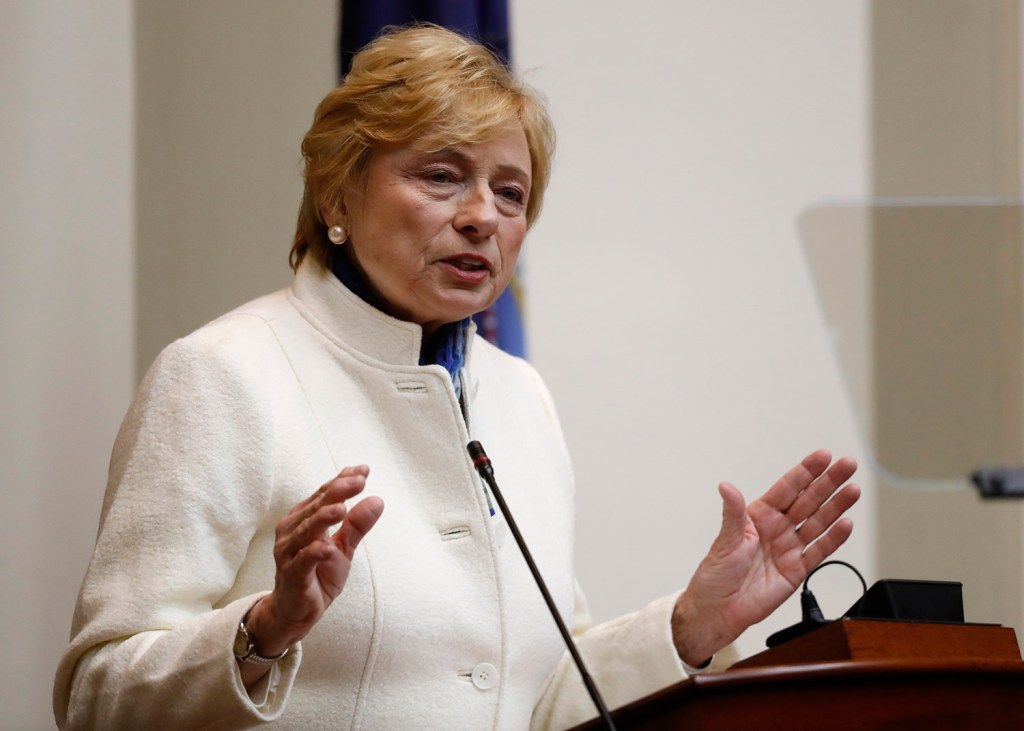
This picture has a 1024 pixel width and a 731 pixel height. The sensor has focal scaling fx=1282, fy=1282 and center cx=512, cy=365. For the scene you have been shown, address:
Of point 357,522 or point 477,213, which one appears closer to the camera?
point 357,522

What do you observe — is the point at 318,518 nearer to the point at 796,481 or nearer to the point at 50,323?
the point at 796,481

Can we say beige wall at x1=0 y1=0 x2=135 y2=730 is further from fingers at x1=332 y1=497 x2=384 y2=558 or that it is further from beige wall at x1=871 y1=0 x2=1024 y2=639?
beige wall at x1=871 y1=0 x2=1024 y2=639

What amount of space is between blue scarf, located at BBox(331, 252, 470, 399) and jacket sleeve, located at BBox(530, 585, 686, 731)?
1.38ft

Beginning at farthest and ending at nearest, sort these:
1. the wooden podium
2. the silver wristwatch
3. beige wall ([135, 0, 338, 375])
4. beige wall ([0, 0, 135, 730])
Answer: beige wall ([135, 0, 338, 375]) → beige wall ([0, 0, 135, 730]) → the silver wristwatch → the wooden podium

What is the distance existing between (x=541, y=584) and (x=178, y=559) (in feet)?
1.40

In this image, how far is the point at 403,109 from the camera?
1764 mm

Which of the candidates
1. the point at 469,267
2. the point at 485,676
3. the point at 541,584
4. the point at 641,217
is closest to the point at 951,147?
the point at 641,217

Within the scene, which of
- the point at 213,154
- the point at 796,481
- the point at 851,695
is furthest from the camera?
the point at 213,154

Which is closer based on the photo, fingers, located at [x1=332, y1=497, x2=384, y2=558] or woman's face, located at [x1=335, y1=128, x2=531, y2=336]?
fingers, located at [x1=332, y1=497, x2=384, y2=558]

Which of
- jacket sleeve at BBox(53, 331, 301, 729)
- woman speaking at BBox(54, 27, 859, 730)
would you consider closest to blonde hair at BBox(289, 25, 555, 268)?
woman speaking at BBox(54, 27, 859, 730)

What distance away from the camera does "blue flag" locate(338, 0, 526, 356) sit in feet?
9.07

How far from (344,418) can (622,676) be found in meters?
0.56

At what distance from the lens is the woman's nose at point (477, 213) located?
1.77 metres

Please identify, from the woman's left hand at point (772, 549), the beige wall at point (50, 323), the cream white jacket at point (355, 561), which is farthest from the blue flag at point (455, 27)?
the woman's left hand at point (772, 549)
